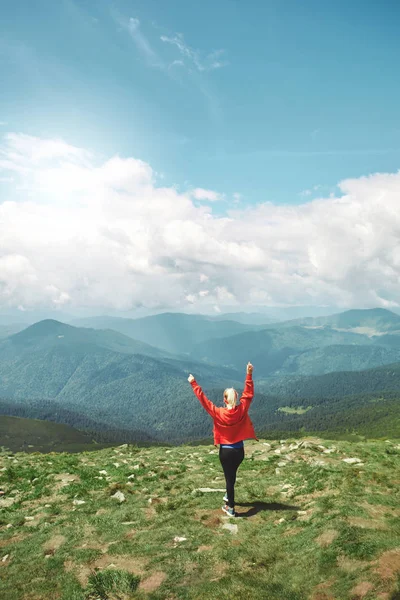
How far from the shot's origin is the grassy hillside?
755cm

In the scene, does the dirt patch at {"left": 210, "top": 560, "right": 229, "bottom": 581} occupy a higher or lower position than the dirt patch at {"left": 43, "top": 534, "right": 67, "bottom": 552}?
higher

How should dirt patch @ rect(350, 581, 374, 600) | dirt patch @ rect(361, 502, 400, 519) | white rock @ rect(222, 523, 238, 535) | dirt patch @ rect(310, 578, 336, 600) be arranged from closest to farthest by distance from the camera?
dirt patch @ rect(350, 581, 374, 600)
dirt patch @ rect(310, 578, 336, 600)
dirt patch @ rect(361, 502, 400, 519)
white rock @ rect(222, 523, 238, 535)

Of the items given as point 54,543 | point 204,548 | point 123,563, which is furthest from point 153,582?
point 54,543

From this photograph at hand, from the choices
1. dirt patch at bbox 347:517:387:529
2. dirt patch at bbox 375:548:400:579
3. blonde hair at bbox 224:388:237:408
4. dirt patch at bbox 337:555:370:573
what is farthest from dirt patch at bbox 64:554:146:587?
dirt patch at bbox 347:517:387:529

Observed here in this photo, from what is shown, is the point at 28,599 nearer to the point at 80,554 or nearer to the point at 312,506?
the point at 80,554

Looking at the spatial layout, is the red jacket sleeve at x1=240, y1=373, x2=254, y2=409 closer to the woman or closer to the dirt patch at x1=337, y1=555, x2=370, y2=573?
the woman

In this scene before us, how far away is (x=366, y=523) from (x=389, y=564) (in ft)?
8.04

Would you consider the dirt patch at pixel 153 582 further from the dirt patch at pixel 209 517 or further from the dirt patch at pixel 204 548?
the dirt patch at pixel 209 517

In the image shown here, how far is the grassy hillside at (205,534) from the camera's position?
755cm

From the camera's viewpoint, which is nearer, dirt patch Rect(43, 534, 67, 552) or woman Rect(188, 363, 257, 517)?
dirt patch Rect(43, 534, 67, 552)

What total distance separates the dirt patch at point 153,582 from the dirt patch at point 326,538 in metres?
3.95

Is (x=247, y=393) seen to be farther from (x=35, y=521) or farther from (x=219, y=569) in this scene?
(x=35, y=521)

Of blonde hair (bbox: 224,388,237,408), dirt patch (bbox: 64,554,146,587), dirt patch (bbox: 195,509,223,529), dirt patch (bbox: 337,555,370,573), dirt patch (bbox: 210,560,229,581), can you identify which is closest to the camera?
dirt patch (bbox: 337,555,370,573)

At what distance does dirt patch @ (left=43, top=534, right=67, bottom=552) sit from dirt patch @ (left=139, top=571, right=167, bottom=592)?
150 inches
